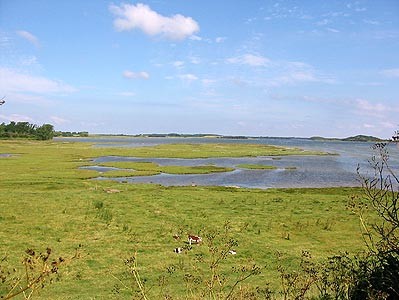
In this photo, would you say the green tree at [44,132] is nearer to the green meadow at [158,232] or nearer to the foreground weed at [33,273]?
the green meadow at [158,232]

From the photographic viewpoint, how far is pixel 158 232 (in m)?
17.8

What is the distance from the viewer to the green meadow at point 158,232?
1191 centimetres

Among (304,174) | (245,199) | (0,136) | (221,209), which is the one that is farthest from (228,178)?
(0,136)

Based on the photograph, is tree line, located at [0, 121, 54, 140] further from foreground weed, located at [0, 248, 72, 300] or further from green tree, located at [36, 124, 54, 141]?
foreground weed, located at [0, 248, 72, 300]

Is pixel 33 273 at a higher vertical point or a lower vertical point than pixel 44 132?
lower

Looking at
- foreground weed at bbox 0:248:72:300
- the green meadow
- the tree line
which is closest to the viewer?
foreground weed at bbox 0:248:72:300

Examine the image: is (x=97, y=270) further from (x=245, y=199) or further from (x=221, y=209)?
(x=245, y=199)

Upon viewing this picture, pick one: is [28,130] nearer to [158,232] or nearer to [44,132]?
[44,132]

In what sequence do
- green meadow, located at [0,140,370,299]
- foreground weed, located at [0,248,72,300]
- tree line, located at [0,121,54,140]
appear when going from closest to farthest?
1. foreground weed, located at [0,248,72,300]
2. green meadow, located at [0,140,370,299]
3. tree line, located at [0,121,54,140]

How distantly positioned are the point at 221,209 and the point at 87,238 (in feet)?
30.3

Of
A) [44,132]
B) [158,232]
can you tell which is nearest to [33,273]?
[158,232]

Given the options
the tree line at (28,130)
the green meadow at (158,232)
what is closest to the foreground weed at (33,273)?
the green meadow at (158,232)

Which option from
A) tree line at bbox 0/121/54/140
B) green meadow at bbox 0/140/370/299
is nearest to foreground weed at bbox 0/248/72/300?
green meadow at bbox 0/140/370/299

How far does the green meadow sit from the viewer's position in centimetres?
1191
